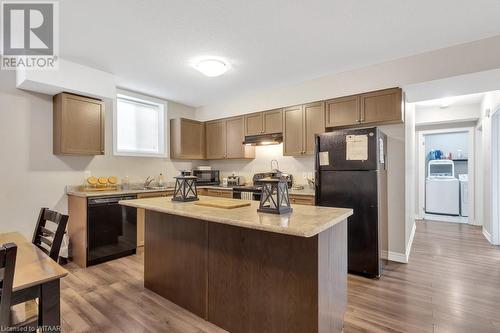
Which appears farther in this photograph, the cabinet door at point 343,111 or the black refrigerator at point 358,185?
the cabinet door at point 343,111

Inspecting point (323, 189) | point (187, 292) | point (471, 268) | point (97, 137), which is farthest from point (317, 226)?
point (97, 137)

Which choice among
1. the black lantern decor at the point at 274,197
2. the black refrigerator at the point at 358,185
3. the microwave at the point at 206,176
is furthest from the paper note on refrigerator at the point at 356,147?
the microwave at the point at 206,176

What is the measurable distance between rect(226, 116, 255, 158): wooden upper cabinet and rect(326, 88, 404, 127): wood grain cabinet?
1.61 m

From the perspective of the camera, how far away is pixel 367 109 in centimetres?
337

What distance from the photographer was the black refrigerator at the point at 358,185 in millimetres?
2865

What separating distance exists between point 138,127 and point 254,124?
2094 millimetres

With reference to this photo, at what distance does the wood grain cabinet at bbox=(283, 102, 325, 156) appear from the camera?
3.78m

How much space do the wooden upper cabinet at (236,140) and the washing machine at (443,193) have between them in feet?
15.8

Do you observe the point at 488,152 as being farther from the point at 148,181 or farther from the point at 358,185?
the point at 148,181

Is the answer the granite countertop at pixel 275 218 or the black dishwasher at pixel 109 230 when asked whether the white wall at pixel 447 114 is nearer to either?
the granite countertop at pixel 275 218

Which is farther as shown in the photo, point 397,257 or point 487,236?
point 487,236

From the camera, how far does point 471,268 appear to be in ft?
10.3

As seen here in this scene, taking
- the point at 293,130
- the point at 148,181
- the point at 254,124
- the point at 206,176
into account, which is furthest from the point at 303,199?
the point at 148,181
